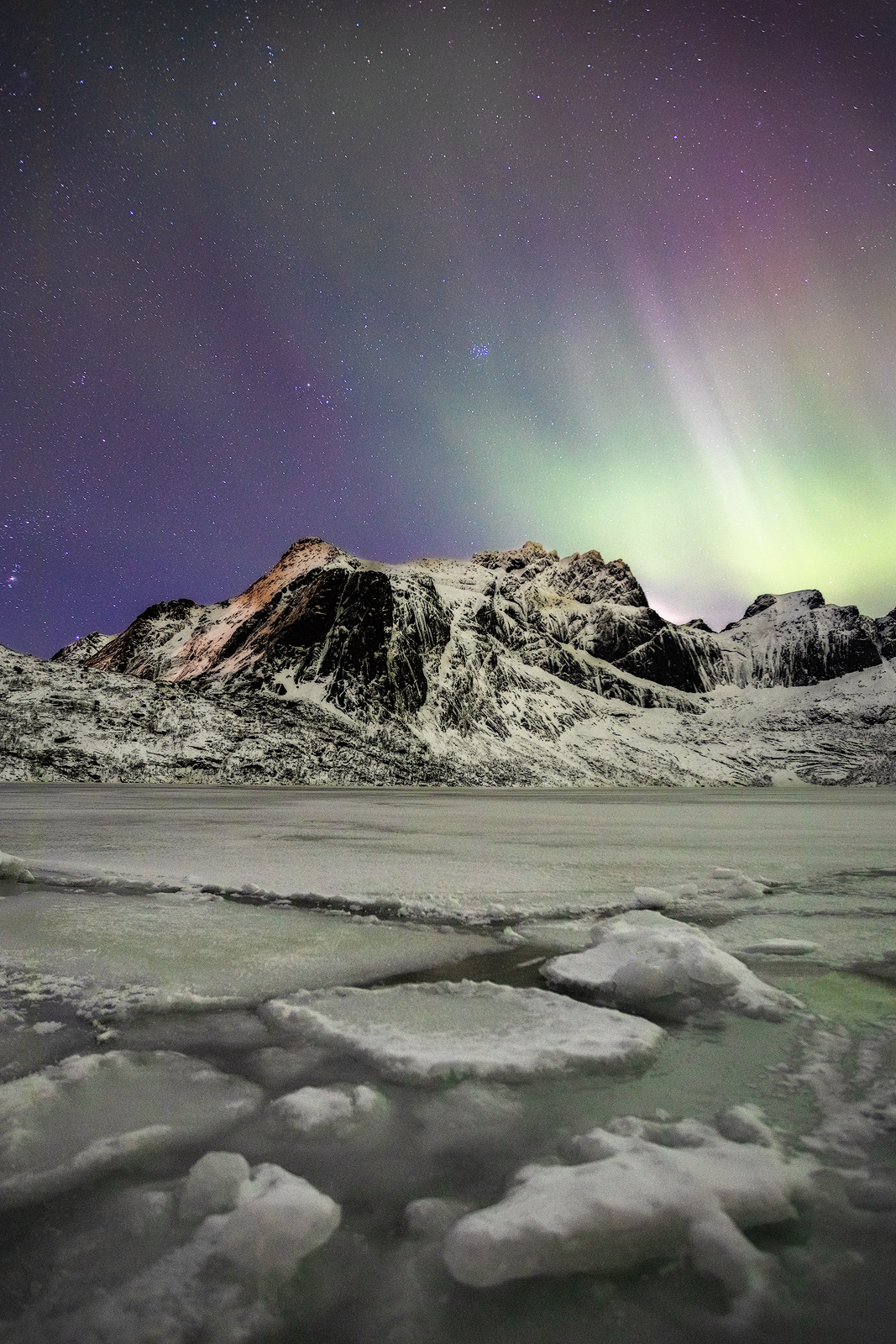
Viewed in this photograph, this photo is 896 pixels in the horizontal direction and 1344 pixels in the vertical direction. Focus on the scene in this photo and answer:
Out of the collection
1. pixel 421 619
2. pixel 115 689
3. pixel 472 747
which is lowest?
pixel 472 747

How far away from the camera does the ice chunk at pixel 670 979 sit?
4871 mm

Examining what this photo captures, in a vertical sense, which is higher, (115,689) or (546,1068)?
(115,689)

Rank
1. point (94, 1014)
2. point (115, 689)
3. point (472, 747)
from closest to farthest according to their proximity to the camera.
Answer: point (94, 1014) → point (115, 689) → point (472, 747)

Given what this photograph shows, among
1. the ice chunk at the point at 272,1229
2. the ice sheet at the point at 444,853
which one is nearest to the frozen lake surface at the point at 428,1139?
the ice chunk at the point at 272,1229

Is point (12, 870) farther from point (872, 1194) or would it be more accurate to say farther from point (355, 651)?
point (355, 651)

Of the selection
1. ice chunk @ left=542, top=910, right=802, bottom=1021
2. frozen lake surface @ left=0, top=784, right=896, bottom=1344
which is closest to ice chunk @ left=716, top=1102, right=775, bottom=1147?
frozen lake surface @ left=0, top=784, right=896, bottom=1344

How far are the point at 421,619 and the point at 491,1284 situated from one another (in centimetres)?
14754

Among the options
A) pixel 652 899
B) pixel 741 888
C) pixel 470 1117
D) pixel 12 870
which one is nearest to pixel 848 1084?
pixel 470 1117

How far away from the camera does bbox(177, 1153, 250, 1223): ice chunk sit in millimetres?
2479

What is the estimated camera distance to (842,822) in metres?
27.2

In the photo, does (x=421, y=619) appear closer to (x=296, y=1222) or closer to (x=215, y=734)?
(x=215, y=734)

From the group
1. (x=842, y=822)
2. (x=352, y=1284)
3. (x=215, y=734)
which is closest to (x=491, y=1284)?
(x=352, y=1284)

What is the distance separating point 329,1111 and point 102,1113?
1145 mm

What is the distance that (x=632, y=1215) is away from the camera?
2389 millimetres
